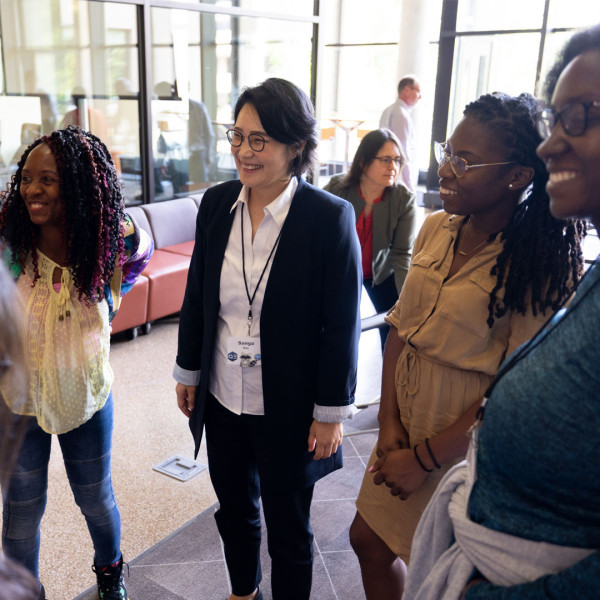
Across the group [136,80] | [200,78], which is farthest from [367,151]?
[200,78]

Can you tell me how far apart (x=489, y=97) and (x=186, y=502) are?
6.96 ft

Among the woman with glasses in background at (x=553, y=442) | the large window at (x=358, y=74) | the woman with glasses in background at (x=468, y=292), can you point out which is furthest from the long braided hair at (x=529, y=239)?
the large window at (x=358, y=74)

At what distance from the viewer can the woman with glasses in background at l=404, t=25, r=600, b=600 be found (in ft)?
2.73

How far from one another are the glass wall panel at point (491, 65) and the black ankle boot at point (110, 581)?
9689mm

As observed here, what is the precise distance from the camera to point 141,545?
2475 millimetres

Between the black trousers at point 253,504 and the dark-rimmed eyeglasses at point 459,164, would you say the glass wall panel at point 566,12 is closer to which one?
the dark-rimmed eyeglasses at point 459,164

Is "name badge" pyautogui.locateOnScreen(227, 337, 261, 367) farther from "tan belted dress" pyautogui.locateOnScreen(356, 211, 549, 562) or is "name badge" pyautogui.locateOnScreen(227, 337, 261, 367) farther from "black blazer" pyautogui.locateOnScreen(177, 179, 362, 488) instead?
"tan belted dress" pyautogui.locateOnScreen(356, 211, 549, 562)

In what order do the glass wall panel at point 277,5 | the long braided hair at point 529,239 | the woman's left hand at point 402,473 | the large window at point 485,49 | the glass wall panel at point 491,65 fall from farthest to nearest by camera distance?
the glass wall panel at point 491,65 → the large window at point 485,49 → the glass wall panel at point 277,5 → the woman's left hand at point 402,473 → the long braided hair at point 529,239

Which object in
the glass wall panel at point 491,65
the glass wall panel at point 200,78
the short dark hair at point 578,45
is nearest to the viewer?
the short dark hair at point 578,45

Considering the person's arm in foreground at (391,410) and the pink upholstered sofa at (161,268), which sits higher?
the person's arm in foreground at (391,410)

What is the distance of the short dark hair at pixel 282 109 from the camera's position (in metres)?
1.65

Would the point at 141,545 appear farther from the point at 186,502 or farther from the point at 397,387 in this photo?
the point at 397,387

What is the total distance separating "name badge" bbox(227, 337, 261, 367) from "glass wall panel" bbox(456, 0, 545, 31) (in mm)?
9515

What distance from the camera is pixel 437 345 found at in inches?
56.9
